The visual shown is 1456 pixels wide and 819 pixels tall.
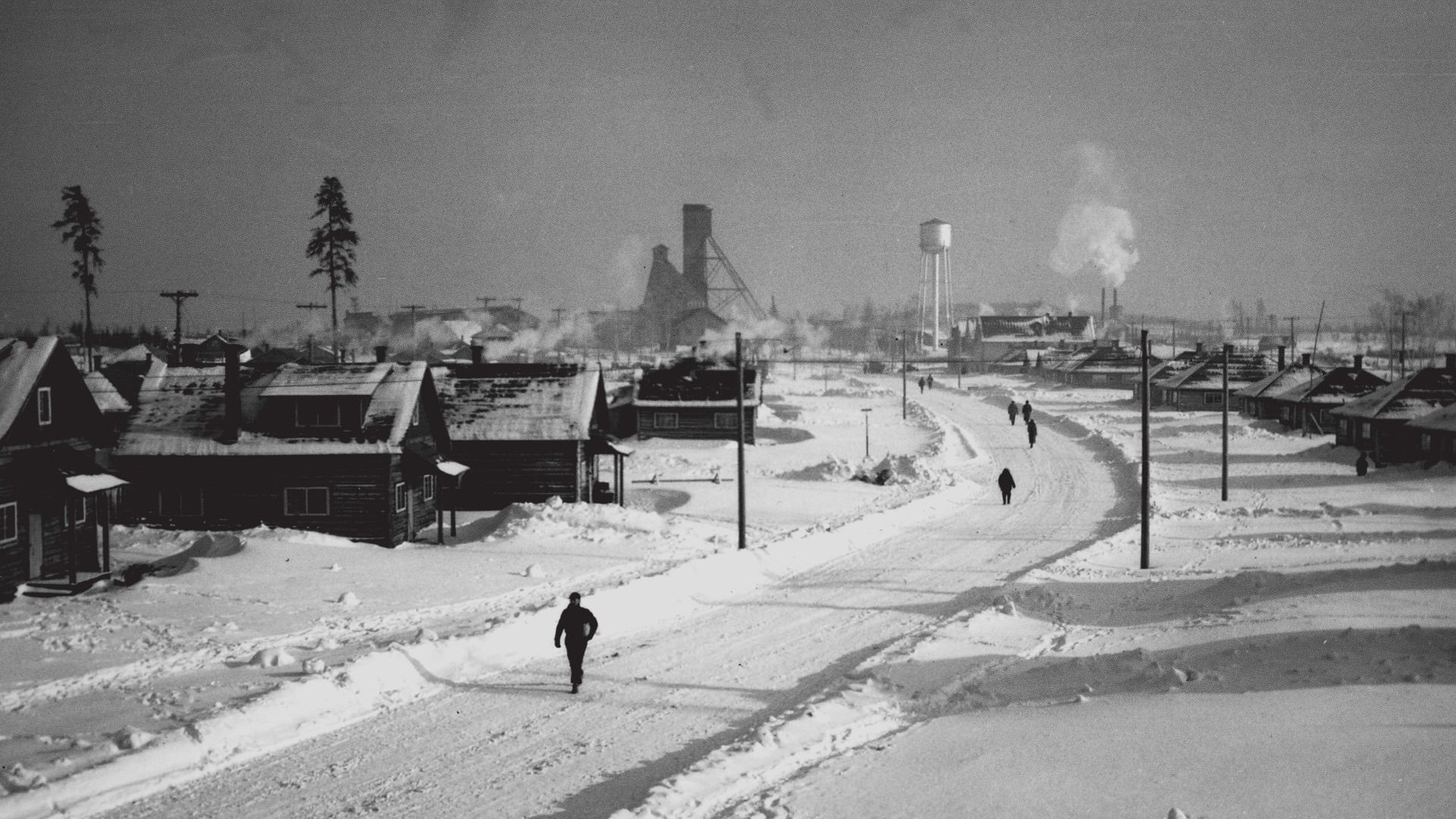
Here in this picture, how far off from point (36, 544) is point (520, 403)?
17.9 metres

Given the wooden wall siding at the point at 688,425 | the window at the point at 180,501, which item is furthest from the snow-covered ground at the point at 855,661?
the wooden wall siding at the point at 688,425

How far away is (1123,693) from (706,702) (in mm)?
5932

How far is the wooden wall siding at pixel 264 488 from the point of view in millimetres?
34312

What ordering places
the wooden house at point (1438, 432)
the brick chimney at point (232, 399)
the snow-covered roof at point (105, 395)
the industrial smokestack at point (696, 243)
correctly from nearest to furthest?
the brick chimney at point (232, 399) → the snow-covered roof at point (105, 395) → the wooden house at point (1438, 432) → the industrial smokestack at point (696, 243)

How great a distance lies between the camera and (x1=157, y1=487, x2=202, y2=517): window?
35.2 meters

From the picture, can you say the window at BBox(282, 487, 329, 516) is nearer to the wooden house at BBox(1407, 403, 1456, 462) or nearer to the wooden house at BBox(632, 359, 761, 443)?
the wooden house at BBox(632, 359, 761, 443)

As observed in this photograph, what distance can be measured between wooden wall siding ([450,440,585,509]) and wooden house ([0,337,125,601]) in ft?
46.3

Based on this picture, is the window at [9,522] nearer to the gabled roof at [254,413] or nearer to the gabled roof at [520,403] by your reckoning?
the gabled roof at [254,413]

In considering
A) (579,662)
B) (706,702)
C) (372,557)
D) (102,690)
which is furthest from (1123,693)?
(372,557)

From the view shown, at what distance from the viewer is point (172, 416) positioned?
36.0 metres

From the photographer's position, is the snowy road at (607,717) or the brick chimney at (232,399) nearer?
the snowy road at (607,717)

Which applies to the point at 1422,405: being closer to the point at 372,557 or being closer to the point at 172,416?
the point at 372,557

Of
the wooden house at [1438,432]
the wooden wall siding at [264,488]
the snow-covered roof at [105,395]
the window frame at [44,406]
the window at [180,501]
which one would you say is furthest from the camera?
the wooden house at [1438,432]

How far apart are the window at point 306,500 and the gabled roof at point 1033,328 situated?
5859 inches
